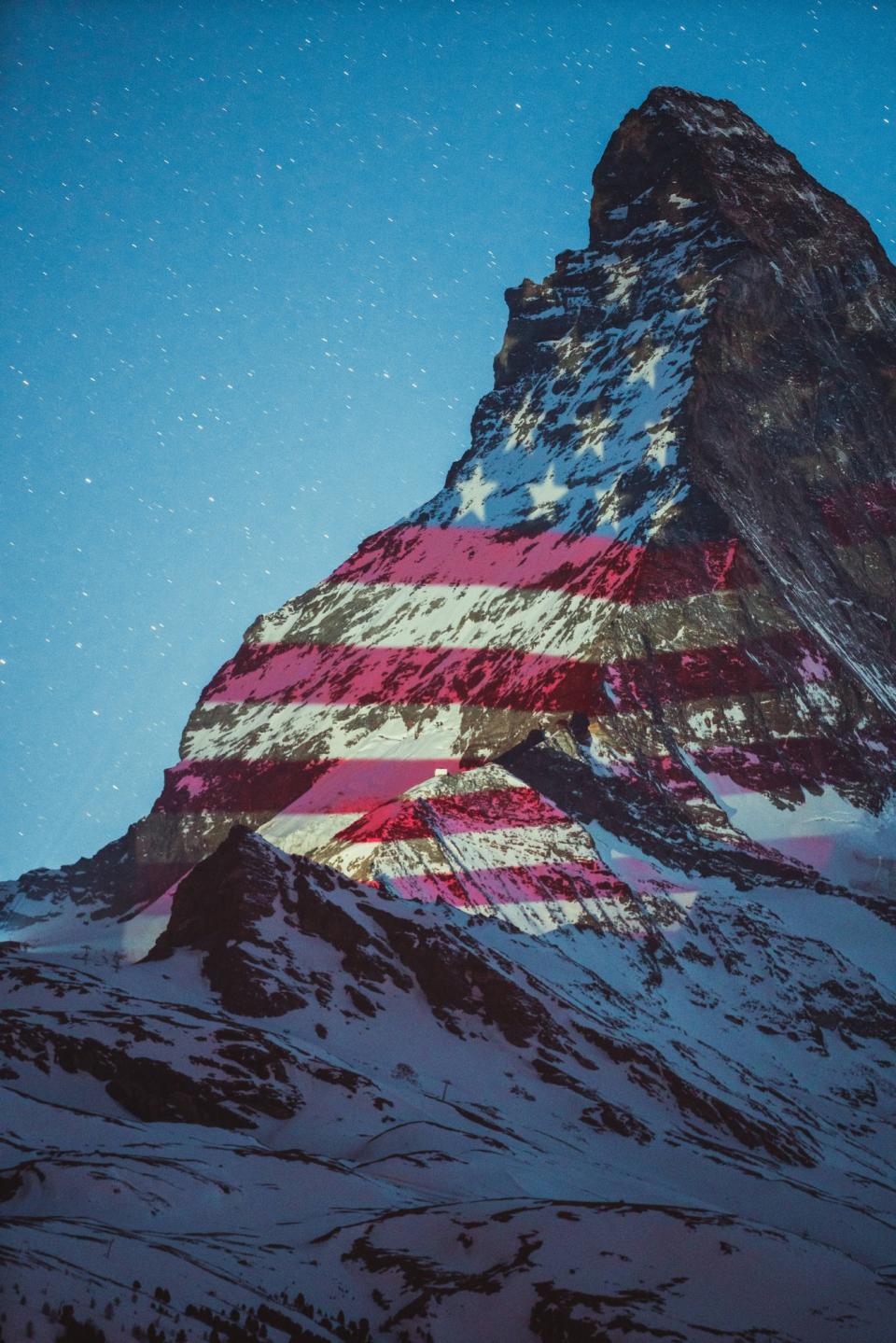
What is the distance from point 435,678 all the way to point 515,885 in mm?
68142

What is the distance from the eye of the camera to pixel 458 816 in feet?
341

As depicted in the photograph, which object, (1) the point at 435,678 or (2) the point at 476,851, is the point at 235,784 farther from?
(2) the point at 476,851

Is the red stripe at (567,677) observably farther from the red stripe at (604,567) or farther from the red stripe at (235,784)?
the red stripe at (235,784)

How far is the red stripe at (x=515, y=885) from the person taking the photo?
89250mm

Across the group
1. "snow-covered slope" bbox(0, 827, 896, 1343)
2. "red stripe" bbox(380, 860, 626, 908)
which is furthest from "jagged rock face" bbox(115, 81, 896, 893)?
"snow-covered slope" bbox(0, 827, 896, 1343)

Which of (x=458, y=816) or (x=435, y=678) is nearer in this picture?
(x=458, y=816)

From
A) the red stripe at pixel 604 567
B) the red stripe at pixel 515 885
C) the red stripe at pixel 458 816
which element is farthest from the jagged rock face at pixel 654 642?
the red stripe at pixel 515 885

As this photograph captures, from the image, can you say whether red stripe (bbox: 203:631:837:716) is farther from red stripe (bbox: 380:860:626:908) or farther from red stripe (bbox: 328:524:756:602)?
red stripe (bbox: 380:860:626:908)

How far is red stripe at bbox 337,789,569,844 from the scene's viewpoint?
99.4m

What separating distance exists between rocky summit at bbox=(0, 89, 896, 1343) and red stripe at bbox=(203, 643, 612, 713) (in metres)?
0.66

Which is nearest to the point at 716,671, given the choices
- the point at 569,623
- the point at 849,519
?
the point at 569,623

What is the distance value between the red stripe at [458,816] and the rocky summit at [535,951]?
18.7 inches

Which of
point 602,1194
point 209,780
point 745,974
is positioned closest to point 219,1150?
point 602,1194

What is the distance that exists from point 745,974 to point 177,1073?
66.3 m
